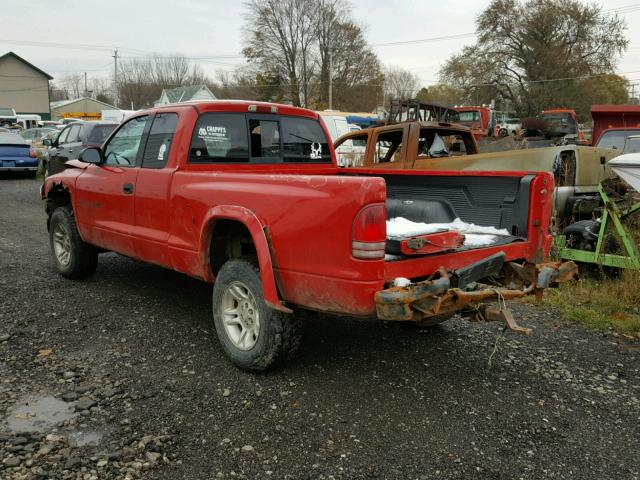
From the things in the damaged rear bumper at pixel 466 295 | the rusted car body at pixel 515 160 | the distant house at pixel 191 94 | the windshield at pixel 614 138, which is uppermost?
the distant house at pixel 191 94

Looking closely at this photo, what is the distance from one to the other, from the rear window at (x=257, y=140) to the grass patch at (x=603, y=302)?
281cm

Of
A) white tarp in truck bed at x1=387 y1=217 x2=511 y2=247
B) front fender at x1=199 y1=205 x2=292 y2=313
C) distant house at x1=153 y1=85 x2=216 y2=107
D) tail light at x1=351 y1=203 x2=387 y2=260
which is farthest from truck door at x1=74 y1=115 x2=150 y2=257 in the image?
distant house at x1=153 y1=85 x2=216 y2=107

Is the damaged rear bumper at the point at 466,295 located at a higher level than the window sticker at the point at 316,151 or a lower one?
lower

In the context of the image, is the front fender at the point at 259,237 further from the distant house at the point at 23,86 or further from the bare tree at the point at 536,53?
the distant house at the point at 23,86

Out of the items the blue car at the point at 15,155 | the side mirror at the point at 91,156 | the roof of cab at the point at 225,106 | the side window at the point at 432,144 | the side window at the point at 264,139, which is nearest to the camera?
the roof of cab at the point at 225,106

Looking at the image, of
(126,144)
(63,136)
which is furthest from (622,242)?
(63,136)

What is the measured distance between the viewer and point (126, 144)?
17.1ft

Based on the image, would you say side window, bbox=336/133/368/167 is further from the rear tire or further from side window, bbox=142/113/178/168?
side window, bbox=142/113/178/168

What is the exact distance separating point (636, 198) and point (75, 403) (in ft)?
19.1

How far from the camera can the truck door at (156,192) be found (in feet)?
14.6

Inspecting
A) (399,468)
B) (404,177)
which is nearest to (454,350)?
(404,177)

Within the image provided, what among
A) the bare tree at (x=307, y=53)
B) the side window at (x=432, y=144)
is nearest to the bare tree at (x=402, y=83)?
the bare tree at (x=307, y=53)

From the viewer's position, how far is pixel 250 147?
480 cm

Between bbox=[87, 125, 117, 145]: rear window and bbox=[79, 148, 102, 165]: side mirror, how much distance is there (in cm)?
853
